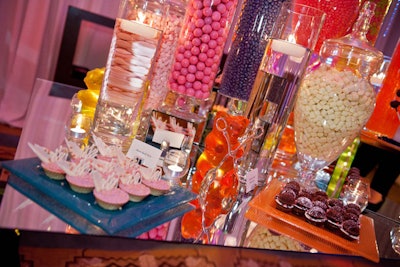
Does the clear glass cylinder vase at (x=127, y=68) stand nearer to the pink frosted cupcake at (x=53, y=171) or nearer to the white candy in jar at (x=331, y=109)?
the pink frosted cupcake at (x=53, y=171)

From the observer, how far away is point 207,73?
108cm

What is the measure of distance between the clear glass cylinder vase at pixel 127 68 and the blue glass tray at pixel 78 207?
0.33 meters

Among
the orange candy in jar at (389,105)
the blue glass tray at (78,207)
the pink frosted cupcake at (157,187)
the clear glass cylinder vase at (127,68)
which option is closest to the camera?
the blue glass tray at (78,207)

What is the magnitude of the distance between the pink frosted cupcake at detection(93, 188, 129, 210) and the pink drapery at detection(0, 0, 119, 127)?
2257mm

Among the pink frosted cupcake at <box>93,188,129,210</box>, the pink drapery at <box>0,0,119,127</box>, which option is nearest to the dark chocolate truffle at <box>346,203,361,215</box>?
the pink frosted cupcake at <box>93,188,129,210</box>

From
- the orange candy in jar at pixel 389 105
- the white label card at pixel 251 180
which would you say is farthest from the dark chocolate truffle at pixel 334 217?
the orange candy in jar at pixel 389 105

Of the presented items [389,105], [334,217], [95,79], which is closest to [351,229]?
[334,217]

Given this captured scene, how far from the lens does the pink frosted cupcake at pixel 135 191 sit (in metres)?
0.58

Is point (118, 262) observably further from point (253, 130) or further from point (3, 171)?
point (253, 130)

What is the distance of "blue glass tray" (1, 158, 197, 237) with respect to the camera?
0.49 meters

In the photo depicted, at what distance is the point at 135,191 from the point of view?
23.4 inches

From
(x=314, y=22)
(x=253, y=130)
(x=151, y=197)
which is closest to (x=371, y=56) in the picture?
(x=314, y=22)

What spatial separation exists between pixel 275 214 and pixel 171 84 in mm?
479

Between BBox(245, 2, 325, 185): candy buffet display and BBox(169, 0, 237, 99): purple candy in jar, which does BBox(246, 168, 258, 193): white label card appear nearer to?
BBox(245, 2, 325, 185): candy buffet display
